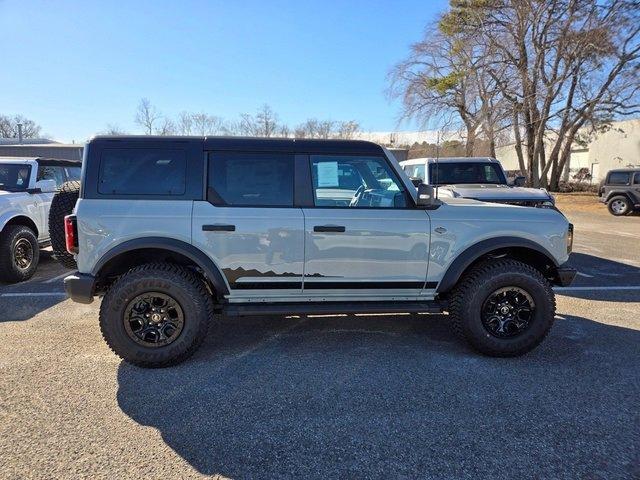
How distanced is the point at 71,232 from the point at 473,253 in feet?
11.0

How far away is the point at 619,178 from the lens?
17.0 metres

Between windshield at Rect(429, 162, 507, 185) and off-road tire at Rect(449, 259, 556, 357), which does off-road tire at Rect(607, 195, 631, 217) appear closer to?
windshield at Rect(429, 162, 507, 185)

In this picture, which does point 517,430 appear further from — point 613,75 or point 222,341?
point 613,75

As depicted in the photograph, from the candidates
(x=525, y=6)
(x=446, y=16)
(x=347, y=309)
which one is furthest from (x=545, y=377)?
(x=446, y=16)

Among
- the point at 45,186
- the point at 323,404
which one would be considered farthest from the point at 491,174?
the point at 45,186

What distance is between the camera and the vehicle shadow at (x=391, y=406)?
255 cm

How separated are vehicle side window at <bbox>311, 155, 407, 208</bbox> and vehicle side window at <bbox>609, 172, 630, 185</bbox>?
55.7 ft

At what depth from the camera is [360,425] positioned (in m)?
2.89

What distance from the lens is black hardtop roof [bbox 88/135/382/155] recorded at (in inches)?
146

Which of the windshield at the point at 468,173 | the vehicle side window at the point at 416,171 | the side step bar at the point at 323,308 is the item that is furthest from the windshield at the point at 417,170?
the side step bar at the point at 323,308

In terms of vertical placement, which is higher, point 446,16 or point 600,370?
point 446,16

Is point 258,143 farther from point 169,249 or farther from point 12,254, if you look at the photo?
point 12,254

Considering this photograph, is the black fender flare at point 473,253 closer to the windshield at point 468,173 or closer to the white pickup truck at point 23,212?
the windshield at point 468,173

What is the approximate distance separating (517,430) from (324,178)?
2.39 metres
